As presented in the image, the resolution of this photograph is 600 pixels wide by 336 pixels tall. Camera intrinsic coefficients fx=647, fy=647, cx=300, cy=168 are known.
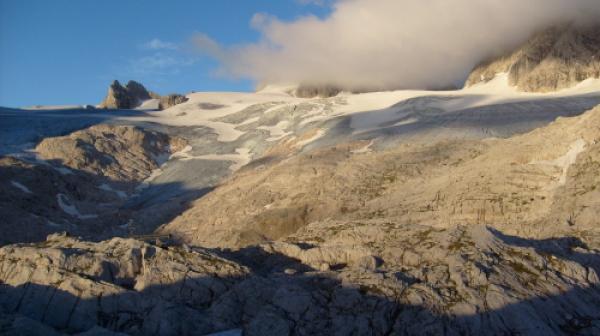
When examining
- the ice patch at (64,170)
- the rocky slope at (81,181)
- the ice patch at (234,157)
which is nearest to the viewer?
the rocky slope at (81,181)

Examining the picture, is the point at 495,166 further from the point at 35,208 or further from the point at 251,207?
the point at 35,208

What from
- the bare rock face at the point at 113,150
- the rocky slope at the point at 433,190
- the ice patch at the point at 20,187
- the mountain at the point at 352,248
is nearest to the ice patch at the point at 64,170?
the bare rock face at the point at 113,150

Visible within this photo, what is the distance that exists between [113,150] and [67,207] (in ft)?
161

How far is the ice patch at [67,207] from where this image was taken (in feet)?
406

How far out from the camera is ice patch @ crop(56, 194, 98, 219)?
124 metres

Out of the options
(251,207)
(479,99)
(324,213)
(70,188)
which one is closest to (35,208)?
(70,188)

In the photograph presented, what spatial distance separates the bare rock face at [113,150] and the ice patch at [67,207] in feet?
85.9

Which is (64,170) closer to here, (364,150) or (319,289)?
(364,150)

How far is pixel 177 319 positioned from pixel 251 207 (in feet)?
204

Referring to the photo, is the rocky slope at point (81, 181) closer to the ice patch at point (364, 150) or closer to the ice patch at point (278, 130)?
the ice patch at point (278, 130)

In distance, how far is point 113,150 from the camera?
173250 mm

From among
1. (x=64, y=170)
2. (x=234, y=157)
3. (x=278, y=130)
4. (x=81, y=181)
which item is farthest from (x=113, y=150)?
(x=278, y=130)

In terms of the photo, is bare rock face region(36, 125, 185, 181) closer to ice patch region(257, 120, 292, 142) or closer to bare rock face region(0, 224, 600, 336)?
ice patch region(257, 120, 292, 142)

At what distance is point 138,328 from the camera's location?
3272 centimetres
